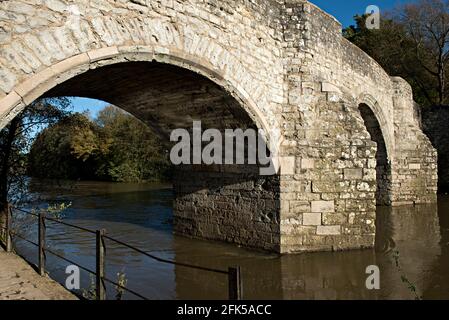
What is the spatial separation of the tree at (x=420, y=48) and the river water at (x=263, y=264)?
1438cm

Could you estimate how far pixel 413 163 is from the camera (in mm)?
13828

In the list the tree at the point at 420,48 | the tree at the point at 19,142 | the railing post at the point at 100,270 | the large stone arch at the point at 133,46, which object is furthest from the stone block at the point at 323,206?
the tree at the point at 420,48

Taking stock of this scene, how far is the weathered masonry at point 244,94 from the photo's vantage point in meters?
4.60

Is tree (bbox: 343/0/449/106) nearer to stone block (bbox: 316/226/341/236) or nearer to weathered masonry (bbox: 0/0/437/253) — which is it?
weathered masonry (bbox: 0/0/437/253)

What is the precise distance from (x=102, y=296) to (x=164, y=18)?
3462 millimetres

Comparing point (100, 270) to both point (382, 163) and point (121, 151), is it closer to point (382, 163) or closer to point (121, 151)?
point (382, 163)

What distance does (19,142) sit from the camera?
8.51 m

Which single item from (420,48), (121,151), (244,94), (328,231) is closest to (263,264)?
(328,231)

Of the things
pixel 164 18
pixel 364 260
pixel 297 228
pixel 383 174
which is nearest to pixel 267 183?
pixel 297 228

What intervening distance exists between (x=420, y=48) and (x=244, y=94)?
1940cm

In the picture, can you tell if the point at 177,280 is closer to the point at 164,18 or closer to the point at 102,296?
the point at 102,296

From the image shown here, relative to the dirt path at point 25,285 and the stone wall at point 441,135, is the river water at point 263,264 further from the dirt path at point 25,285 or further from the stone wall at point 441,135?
the stone wall at point 441,135

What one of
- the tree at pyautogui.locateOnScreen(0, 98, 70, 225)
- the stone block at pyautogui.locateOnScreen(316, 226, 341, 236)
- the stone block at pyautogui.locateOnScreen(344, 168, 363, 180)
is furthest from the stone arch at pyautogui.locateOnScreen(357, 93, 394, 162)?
the tree at pyautogui.locateOnScreen(0, 98, 70, 225)

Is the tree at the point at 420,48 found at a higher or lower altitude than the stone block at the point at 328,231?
higher
